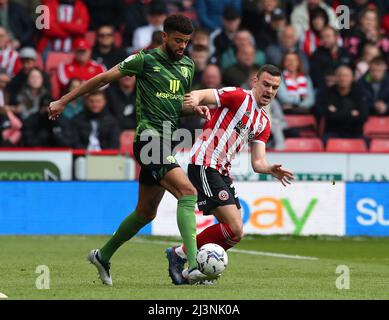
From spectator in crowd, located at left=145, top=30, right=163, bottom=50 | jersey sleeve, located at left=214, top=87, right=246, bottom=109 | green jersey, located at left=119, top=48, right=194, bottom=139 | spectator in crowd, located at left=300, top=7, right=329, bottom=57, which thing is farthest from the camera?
spectator in crowd, located at left=300, top=7, right=329, bottom=57

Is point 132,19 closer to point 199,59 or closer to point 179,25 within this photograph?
point 199,59

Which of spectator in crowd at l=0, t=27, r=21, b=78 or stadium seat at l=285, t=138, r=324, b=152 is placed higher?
spectator in crowd at l=0, t=27, r=21, b=78

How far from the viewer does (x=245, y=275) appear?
1065 centimetres

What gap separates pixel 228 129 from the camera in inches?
Answer: 394

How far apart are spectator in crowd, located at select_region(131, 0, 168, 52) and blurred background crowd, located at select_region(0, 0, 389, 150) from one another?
0.06 feet

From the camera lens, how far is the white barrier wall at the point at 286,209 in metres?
16.2

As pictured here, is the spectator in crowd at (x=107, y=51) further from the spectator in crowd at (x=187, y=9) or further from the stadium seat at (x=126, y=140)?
the spectator in crowd at (x=187, y=9)

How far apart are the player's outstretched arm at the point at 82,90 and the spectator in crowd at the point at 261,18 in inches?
438

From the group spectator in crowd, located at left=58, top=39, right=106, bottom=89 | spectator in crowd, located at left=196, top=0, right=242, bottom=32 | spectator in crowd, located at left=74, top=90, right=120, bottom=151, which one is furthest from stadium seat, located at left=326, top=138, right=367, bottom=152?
spectator in crowd, located at left=58, top=39, right=106, bottom=89

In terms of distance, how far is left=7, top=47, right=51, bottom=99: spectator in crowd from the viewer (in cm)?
1816

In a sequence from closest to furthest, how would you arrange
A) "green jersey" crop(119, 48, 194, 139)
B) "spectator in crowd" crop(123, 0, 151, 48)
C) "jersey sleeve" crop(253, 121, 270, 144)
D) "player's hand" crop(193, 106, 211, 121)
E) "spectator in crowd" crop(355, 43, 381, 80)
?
"player's hand" crop(193, 106, 211, 121) → "green jersey" crop(119, 48, 194, 139) → "jersey sleeve" crop(253, 121, 270, 144) → "spectator in crowd" crop(123, 0, 151, 48) → "spectator in crowd" crop(355, 43, 381, 80)

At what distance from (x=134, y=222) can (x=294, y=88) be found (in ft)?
32.9

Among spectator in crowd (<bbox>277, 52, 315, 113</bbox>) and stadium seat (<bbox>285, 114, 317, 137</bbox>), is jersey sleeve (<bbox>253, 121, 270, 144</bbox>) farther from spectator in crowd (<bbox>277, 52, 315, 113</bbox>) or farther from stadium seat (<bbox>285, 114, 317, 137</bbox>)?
spectator in crowd (<bbox>277, 52, 315, 113</bbox>)

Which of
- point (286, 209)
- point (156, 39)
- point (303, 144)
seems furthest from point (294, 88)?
point (286, 209)
